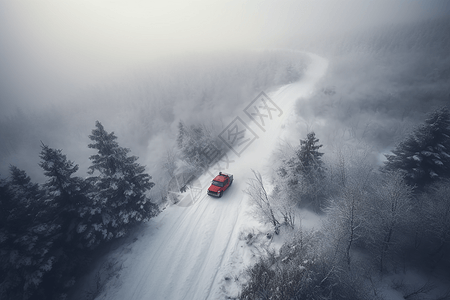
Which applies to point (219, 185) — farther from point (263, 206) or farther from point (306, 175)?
point (306, 175)

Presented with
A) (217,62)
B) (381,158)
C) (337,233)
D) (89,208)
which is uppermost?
(217,62)

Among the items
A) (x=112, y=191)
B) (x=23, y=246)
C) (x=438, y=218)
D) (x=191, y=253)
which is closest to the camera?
(x=23, y=246)

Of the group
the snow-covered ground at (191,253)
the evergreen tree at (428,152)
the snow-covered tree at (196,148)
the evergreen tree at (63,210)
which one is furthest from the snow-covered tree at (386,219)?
the snow-covered tree at (196,148)

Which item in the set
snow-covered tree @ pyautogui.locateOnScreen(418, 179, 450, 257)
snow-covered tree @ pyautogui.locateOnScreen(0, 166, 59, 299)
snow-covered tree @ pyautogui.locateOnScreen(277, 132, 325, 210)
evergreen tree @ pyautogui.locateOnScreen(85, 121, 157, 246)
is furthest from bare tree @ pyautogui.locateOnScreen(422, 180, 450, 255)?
snow-covered tree @ pyautogui.locateOnScreen(0, 166, 59, 299)

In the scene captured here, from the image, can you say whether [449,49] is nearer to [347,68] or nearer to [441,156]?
[347,68]

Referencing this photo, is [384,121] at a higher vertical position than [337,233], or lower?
lower

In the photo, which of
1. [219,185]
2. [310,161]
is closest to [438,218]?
[310,161]

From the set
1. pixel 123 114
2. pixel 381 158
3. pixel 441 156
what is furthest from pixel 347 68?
pixel 123 114
